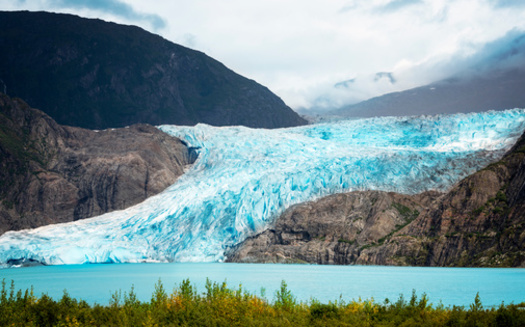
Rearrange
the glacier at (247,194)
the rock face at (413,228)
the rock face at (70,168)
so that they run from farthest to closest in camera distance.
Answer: the rock face at (70,168) < the glacier at (247,194) < the rock face at (413,228)

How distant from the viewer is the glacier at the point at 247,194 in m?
55.5

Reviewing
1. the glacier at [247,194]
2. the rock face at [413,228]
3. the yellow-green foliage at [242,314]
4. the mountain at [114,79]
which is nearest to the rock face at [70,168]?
the glacier at [247,194]

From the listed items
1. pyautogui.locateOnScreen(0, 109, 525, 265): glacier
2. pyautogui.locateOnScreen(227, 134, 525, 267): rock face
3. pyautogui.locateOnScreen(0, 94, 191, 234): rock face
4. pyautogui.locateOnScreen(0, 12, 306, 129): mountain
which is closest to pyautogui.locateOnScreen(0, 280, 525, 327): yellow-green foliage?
pyautogui.locateOnScreen(227, 134, 525, 267): rock face

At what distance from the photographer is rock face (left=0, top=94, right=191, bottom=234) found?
70.6m

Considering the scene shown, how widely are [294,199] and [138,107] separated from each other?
73.7 metres

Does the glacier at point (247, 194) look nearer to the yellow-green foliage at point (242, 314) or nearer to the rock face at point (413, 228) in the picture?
the rock face at point (413, 228)

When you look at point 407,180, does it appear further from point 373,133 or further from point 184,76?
point 184,76

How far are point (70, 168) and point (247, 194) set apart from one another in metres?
31.7

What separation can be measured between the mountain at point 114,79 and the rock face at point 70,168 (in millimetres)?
38890

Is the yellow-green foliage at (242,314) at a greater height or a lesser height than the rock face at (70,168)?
lesser

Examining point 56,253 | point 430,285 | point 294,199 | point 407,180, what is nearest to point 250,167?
point 294,199

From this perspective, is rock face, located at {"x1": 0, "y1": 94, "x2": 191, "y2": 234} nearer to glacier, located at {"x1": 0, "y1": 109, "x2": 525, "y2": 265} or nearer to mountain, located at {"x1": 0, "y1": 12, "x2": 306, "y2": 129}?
glacier, located at {"x1": 0, "y1": 109, "x2": 525, "y2": 265}

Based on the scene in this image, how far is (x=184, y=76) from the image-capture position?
13175 centimetres

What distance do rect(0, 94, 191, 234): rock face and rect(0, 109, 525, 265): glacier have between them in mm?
10543
